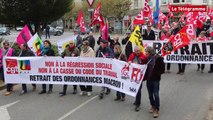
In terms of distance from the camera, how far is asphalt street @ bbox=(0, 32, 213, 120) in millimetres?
8852

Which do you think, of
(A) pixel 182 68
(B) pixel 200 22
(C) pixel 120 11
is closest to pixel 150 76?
(A) pixel 182 68

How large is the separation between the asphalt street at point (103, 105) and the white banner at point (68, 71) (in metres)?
0.47

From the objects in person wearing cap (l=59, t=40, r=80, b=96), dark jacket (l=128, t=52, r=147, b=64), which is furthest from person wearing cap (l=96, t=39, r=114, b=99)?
dark jacket (l=128, t=52, r=147, b=64)

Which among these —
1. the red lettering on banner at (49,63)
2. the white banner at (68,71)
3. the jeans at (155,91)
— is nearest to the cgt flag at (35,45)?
the white banner at (68,71)

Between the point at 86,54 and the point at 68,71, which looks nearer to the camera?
the point at 86,54

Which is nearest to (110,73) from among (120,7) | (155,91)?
(155,91)

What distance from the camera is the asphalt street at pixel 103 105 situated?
8852mm

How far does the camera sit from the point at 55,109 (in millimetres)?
9562

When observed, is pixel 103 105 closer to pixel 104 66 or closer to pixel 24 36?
pixel 104 66

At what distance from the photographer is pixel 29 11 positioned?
18438 mm

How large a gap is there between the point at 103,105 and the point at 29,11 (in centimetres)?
1011

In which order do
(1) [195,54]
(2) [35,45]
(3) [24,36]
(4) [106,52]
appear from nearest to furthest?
1. (4) [106,52]
2. (2) [35,45]
3. (3) [24,36]
4. (1) [195,54]

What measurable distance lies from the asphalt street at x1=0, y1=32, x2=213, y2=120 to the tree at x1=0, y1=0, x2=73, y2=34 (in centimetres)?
684

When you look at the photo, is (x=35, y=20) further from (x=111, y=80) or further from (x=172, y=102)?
(x=172, y=102)
